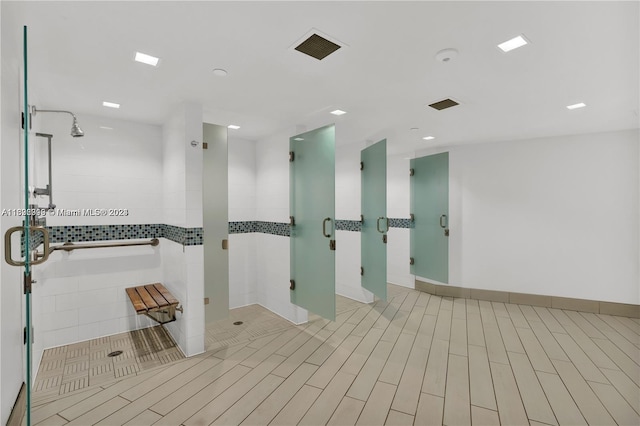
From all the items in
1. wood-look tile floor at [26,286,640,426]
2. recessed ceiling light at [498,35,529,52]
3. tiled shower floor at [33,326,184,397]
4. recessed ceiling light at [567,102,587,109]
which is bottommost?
wood-look tile floor at [26,286,640,426]

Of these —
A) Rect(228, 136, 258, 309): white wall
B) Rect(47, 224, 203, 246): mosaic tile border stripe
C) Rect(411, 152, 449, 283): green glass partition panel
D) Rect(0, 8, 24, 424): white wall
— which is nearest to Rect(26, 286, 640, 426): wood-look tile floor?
Rect(0, 8, 24, 424): white wall

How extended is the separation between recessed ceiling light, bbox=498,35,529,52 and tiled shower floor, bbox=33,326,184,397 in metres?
3.37

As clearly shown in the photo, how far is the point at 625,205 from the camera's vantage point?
3.81 metres

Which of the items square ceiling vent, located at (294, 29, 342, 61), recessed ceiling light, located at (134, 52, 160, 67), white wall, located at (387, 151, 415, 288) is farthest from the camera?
white wall, located at (387, 151, 415, 288)

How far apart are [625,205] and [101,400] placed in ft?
18.6

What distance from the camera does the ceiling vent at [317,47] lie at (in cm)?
176

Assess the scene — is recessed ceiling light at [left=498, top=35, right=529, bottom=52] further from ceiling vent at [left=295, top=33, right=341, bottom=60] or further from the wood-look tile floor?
the wood-look tile floor

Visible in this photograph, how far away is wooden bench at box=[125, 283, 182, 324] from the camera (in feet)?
9.04

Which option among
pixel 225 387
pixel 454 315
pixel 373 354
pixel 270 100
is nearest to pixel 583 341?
pixel 454 315

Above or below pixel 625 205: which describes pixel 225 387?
below

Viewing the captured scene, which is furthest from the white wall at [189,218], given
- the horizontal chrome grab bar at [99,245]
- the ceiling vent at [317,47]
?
the ceiling vent at [317,47]

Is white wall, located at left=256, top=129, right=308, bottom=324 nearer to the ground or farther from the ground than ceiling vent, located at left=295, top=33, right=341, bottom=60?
nearer to the ground

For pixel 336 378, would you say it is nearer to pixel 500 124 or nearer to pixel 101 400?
pixel 101 400

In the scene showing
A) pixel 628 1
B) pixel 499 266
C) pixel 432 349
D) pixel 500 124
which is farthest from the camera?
pixel 499 266
